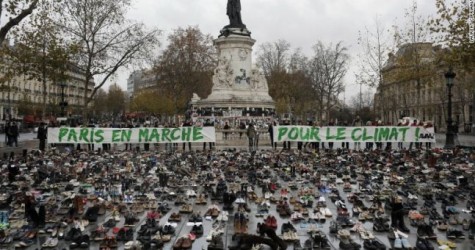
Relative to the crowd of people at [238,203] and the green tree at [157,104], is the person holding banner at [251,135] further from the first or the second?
the green tree at [157,104]

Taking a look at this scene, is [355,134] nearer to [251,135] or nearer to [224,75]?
[251,135]

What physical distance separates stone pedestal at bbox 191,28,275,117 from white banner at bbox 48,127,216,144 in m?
15.5

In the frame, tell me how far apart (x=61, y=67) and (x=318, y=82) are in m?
41.3

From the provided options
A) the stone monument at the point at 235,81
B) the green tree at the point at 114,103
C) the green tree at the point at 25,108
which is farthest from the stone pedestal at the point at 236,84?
the green tree at the point at 114,103

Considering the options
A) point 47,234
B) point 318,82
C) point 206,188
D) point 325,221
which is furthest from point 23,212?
point 318,82

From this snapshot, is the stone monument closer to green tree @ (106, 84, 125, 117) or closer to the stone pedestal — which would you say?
the stone pedestal

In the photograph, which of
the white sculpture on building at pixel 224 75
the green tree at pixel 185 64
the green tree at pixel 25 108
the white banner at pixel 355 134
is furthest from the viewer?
the green tree at pixel 25 108

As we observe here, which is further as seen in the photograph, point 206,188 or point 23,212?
point 206,188

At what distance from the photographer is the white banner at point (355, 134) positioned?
74.3ft

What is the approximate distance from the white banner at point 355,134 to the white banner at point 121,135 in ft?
14.2

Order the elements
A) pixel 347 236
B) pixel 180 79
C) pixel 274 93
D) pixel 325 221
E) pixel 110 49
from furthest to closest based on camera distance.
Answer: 1. pixel 274 93
2. pixel 180 79
3. pixel 110 49
4. pixel 325 221
5. pixel 347 236

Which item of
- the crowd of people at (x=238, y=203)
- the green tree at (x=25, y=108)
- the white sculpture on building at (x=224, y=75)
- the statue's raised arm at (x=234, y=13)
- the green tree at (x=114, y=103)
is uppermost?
the statue's raised arm at (x=234, y=13)

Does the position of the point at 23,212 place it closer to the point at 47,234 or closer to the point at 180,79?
the point at 47,234

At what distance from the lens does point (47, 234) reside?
27.9 ft
